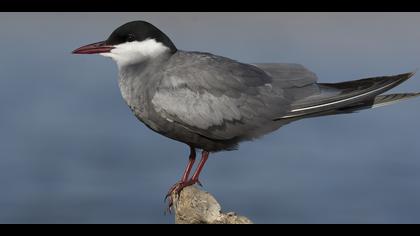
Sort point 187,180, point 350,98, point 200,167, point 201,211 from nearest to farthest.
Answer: point 201,211
point 350,98
point 187,180
point 200,167

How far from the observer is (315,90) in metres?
7.24

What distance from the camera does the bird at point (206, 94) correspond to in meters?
6.89

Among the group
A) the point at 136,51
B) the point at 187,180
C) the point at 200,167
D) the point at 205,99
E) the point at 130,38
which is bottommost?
the point at 187,180

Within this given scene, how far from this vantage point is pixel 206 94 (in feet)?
23.0

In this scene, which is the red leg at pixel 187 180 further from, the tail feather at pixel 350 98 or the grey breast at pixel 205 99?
the tail feather at pixel 350 98

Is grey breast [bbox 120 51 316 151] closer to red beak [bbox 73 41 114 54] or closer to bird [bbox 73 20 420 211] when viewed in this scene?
bird [bbox 73 20 420 211]

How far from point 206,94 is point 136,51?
0.82 meters

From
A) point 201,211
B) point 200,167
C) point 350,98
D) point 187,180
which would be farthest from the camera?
point 200,167

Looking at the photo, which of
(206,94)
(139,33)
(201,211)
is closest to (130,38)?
(139,33)

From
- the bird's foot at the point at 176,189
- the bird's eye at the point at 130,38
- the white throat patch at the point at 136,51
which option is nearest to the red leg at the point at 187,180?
the bird's foot at the point at 176,189

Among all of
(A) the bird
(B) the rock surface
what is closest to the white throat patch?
(A) the bird

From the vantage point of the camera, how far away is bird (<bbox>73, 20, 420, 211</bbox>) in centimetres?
689

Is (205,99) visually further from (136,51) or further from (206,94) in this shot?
(136,51)

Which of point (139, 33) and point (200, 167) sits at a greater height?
point (139, 33)
